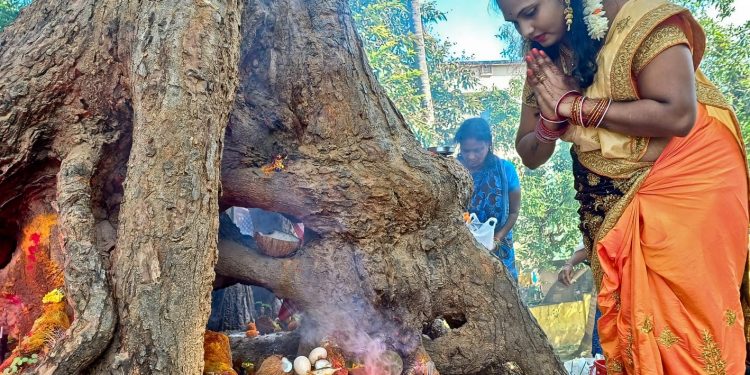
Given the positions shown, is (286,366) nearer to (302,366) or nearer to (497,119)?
(302,366)

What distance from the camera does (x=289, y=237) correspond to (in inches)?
96.2

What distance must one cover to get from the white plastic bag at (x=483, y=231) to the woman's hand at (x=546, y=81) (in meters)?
1.97

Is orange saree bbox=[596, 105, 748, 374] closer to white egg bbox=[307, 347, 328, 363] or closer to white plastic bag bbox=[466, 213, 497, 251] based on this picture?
white egg bbox=[307, 347, 328, 363]

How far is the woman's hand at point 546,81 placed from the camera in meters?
2.00

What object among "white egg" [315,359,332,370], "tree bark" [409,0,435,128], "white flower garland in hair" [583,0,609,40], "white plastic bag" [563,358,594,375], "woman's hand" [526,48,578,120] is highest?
"tree bark" [409,0,435,128]

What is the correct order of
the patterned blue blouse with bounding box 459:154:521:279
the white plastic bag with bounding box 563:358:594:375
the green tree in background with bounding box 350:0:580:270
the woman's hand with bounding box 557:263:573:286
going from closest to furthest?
the woman's hand with bounding box 557:263:573:286 < the white plastic bag with bounding box 563:358:594:375 < the patterned blue blouse with bounding box 459:154:521:279 < the green tree in background with bounding box 350:0:580:270

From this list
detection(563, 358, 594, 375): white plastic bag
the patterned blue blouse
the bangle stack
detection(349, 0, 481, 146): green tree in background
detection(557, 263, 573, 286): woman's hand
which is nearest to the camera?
the bangle stack

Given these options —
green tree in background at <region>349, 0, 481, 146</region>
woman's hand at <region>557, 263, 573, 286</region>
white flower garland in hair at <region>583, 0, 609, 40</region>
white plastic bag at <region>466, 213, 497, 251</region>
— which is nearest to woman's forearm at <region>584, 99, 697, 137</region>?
white flower garland in hair at <region>583, 0, 609, 40</region>

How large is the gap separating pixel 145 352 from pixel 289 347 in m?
1.08

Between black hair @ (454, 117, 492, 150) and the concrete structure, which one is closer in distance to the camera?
black hair @ (454, 117, 492, 150)

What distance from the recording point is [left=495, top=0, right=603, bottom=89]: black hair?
1978 millimetres

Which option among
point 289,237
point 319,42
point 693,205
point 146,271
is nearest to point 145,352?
point 146,271

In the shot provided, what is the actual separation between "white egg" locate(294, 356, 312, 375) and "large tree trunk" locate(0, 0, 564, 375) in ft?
0.62

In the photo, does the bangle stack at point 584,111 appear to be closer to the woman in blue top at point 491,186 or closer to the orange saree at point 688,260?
the orange saree at point 688,260
